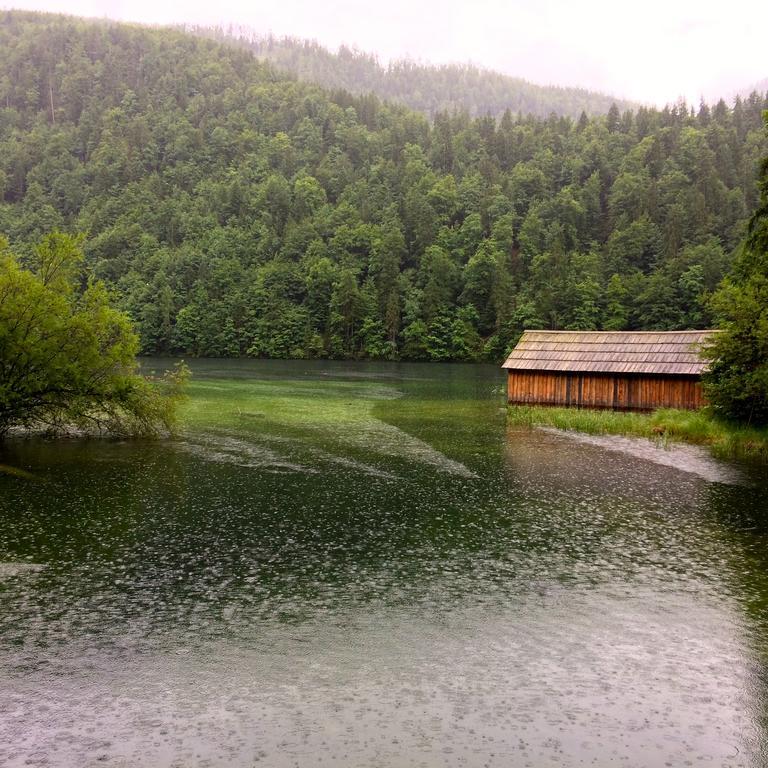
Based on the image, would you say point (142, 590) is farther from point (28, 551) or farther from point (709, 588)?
point (709, 588)

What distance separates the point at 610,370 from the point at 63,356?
106ft

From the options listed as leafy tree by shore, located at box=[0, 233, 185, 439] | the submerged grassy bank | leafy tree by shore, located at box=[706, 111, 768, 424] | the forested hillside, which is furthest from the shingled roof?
the forested hillside

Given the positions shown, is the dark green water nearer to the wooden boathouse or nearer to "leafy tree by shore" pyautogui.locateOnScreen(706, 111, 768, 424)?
"leafy tree by shore" pyautogui.locateOnScreen(706, 111, 768, 424)

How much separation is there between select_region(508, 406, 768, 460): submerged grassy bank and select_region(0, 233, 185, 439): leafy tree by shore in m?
20.8

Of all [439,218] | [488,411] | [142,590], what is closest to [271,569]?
[142,590]

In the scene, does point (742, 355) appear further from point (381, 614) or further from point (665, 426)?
point (381, 614)

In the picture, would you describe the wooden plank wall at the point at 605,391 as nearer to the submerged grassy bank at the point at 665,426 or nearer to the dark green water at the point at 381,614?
the submerged grassy bank at the point at 665,426

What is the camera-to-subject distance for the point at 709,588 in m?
17.1

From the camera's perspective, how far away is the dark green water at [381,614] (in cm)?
1099

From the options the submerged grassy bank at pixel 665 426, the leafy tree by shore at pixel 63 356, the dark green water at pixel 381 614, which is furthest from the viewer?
the submerged grassy bank at pixel 665 426

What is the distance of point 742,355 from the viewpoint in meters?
37.3

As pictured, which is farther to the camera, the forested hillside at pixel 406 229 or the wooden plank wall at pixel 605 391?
the forested hillside at pixel 406 229

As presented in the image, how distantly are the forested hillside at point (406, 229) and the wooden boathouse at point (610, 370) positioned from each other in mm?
66369

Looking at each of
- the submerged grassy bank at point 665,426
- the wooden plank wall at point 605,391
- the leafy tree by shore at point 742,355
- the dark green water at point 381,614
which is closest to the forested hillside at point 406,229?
the wooden plank wall at point 605,391
